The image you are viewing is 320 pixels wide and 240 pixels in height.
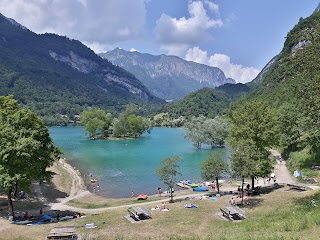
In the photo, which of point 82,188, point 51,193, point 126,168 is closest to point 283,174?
point 126,168

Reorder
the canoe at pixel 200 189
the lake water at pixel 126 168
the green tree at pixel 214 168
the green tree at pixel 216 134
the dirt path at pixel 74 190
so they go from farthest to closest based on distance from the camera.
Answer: the green tree at pixel 216 134 < the lake water at pixel 126 168 < the canoe at pixel 200 189 < the green tree at pixel 214 168 < the dirt path at pixel 74 190

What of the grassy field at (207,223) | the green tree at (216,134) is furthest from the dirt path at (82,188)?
the green tree at (216,134)

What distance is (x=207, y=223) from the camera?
32562 mm

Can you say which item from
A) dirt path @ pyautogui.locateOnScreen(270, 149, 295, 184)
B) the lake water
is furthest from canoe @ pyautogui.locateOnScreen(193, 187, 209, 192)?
dirt path @ pyautogui.locateOnScreen(270, 149, 295, 184)

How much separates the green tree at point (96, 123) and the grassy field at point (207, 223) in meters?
127

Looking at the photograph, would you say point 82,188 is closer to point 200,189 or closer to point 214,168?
point 200,189

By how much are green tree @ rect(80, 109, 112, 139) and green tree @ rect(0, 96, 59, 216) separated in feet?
413

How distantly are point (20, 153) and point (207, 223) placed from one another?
68.3 feet

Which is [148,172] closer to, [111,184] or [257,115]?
[111,184]

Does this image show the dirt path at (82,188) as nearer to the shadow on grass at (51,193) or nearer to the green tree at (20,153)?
the shadow on grass at (51,193)

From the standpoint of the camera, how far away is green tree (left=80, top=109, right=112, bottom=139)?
551ft

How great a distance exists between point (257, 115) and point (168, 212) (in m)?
18.9

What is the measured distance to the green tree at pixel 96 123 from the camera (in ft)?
551

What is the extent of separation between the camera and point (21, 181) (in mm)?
36406
